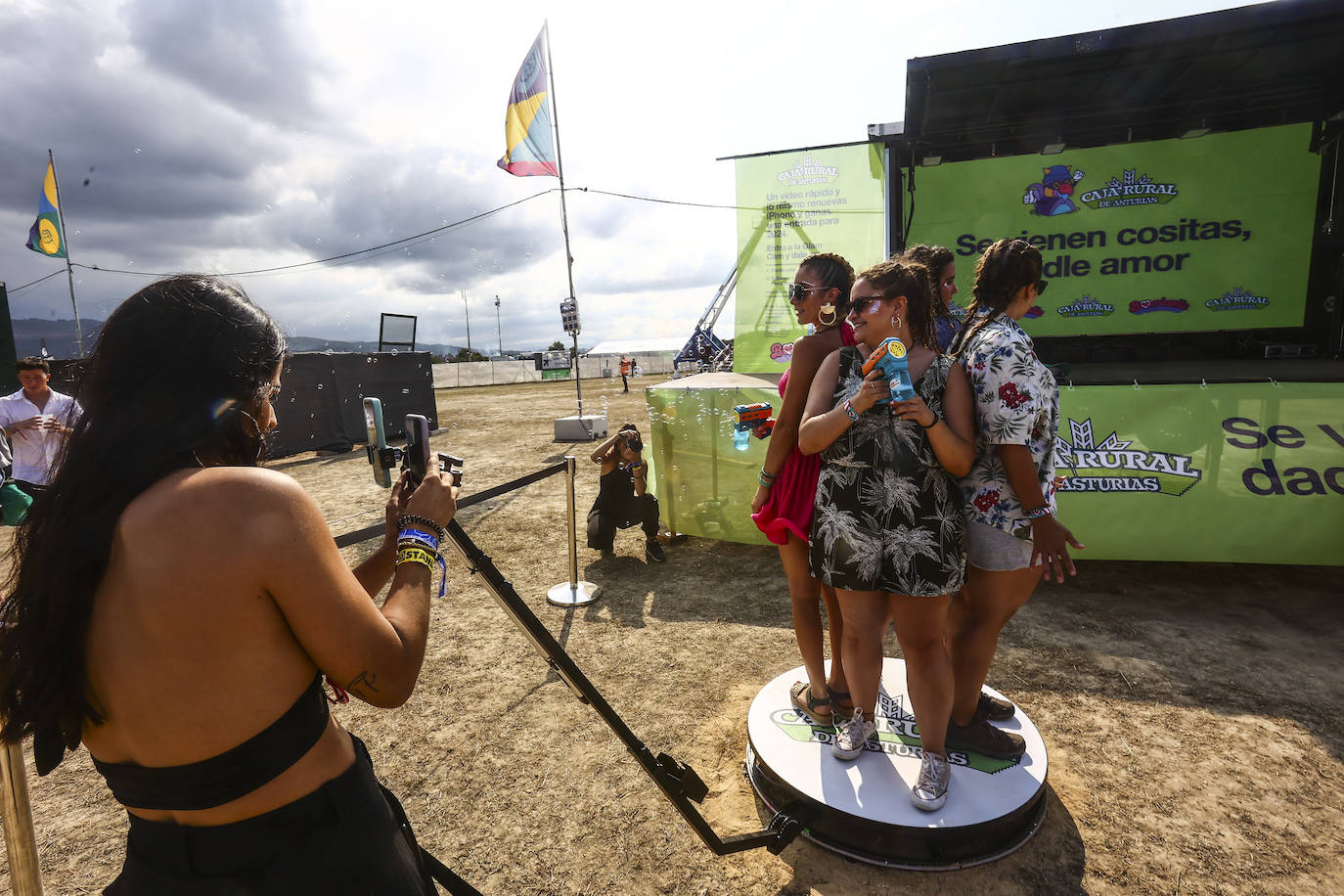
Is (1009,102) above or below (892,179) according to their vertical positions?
above

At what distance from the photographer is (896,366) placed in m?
1.93

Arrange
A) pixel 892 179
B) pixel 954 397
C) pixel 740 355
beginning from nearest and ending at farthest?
1. pixel 954 397
2. pixel 892 179
3. pixel 740 355

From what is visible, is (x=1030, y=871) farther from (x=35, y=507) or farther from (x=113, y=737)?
(x=35, y=507)

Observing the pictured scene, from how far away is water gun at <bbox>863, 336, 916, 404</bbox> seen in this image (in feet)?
6.26

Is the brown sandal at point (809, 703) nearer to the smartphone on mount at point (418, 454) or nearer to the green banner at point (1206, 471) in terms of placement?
the smartphone on mount at point (418, 454)

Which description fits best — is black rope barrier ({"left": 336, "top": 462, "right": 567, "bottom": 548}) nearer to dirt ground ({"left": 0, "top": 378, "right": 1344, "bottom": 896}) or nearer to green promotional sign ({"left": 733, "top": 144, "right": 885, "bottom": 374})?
dirt ground ({"left": 0, "top": 378, "right": 1344, "bottom": 896})

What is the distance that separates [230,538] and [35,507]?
18.2 inches

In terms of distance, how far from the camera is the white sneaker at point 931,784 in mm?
2209

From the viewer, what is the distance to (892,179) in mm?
6453

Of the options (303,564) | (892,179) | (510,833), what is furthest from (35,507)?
(892,179)

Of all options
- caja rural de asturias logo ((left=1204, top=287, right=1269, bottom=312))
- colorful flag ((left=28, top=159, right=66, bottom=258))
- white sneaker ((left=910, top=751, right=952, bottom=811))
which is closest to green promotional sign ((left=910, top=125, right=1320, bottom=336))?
caja rural de asturias logo ((left=1204, top=287, right=1269, bottom=312))

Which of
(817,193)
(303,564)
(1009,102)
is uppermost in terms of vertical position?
(1009,102)

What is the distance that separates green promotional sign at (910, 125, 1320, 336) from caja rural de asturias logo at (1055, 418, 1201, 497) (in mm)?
2459

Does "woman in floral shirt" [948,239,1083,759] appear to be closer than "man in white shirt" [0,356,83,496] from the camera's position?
Yes
